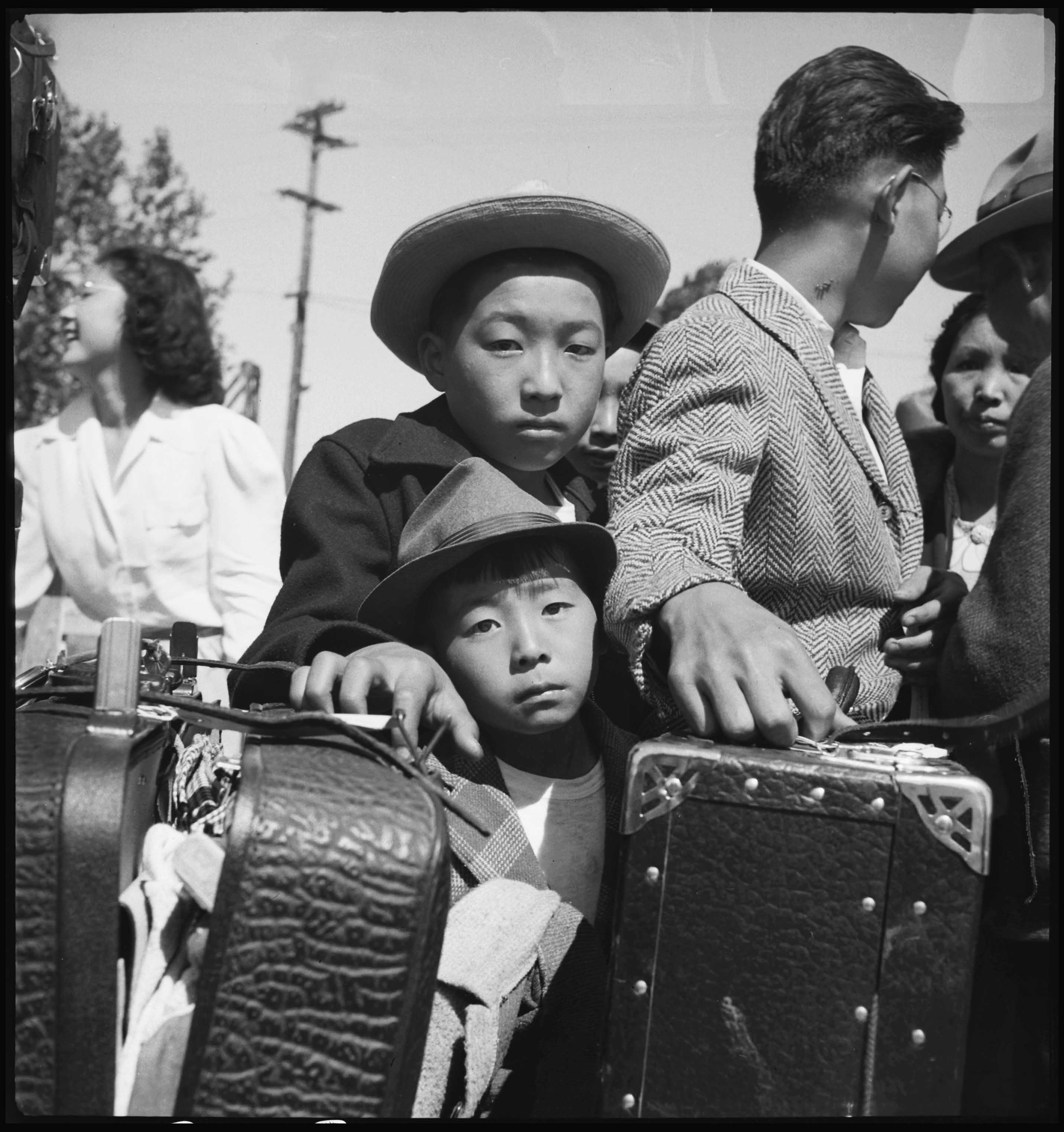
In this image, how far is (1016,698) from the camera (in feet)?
4.66

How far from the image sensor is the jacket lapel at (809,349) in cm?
195

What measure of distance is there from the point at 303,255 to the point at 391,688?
737 centimetres

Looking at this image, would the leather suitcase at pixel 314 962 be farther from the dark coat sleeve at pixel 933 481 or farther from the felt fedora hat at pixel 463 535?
the dark coat sleeve at pixel 933 481

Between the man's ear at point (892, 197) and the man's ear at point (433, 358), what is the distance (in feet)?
2.62

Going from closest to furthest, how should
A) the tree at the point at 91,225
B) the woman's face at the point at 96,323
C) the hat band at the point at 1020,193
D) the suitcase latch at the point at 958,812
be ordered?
1. the suitcase latch at the point at 958,812
2. the hat band at the point at 1020,193
3. the woman's face at the point at 96,323
4. the tree at the point at 91,225

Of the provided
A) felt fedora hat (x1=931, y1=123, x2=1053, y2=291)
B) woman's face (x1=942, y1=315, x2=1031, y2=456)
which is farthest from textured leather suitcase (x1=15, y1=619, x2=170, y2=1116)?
woman's face (x1=942, y1=315, x2=1031, y2=456)

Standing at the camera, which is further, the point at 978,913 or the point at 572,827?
the point at 572,827

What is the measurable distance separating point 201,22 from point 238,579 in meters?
2.43

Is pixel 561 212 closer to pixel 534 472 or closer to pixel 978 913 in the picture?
pixel 534 472

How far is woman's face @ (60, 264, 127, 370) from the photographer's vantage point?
171 inches

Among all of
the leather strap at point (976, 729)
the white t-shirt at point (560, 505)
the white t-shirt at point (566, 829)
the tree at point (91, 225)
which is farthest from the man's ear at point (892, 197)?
the tree at point (91, 225)

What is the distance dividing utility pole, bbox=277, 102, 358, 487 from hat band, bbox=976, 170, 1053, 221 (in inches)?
119

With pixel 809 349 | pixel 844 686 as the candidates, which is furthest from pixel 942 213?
pixel 844 686

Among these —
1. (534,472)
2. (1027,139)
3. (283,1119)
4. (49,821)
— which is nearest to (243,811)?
(49,821)
